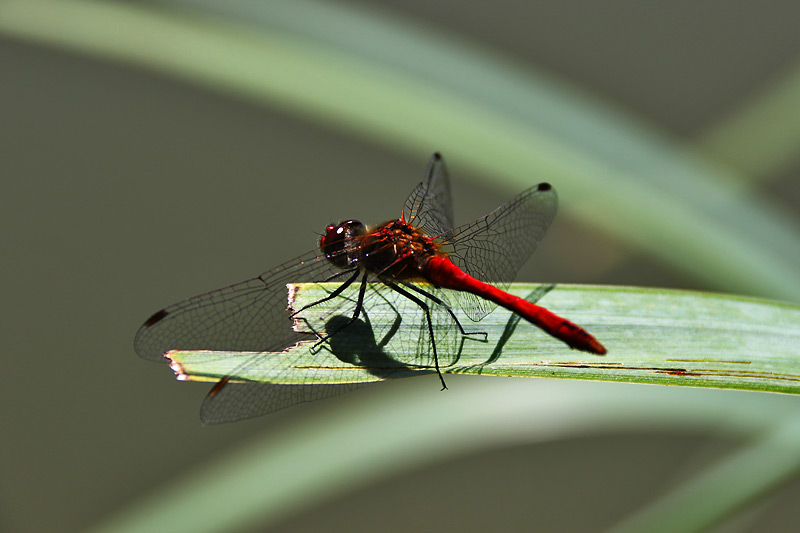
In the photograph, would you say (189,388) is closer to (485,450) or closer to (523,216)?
(485,450)

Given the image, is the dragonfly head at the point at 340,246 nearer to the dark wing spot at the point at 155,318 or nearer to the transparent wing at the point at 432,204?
the transparent wing at the point at 432,204

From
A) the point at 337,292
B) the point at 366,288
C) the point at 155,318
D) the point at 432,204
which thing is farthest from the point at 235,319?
the point at 432,204

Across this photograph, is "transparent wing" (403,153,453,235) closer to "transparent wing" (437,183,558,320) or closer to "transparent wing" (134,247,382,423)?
"transparent wing" (437,183,558,320)

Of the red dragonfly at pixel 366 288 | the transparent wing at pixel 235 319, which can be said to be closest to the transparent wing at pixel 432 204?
the red dragonfly at pixel 366 288

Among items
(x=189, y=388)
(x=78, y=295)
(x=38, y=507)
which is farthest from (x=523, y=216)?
(x=38, y=507)

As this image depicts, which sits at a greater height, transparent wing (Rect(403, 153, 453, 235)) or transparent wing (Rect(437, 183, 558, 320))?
transparent wing (Rect(403, 153, 453, 235))

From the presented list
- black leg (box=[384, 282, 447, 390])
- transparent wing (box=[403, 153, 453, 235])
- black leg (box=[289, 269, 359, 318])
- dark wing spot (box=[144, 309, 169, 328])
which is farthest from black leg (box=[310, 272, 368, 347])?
dark wing spot (box=[144, 309, 169, 328])
